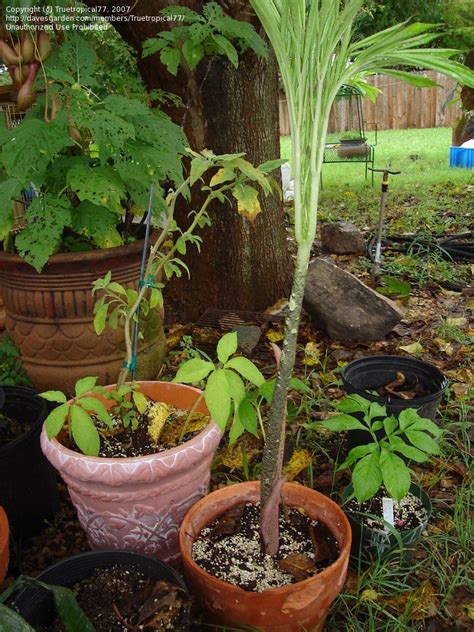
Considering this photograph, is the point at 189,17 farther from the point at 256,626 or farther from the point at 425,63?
the point at 256,626

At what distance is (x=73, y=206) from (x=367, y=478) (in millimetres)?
1346

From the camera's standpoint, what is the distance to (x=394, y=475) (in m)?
1.38

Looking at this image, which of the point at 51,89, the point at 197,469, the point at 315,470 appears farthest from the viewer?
the point at 315,470

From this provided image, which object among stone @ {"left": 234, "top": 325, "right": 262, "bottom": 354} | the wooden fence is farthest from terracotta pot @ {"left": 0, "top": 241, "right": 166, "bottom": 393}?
the wooden fence

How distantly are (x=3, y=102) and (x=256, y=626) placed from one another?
2.70 meters

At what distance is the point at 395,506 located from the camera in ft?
5.65

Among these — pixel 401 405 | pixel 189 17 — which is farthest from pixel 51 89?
pixel 401 405

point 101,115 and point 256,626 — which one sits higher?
point 101,115

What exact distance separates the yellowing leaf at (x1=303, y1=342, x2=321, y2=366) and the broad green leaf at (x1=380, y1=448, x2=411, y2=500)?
1.35m

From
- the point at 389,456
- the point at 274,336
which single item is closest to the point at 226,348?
the point at 389,456

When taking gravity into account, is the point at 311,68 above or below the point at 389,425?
above

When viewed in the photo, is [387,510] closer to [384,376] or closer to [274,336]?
[384,376]

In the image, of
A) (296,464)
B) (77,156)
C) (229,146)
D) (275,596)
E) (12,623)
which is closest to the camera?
(12,623)

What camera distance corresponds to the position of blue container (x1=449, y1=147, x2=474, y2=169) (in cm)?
821
